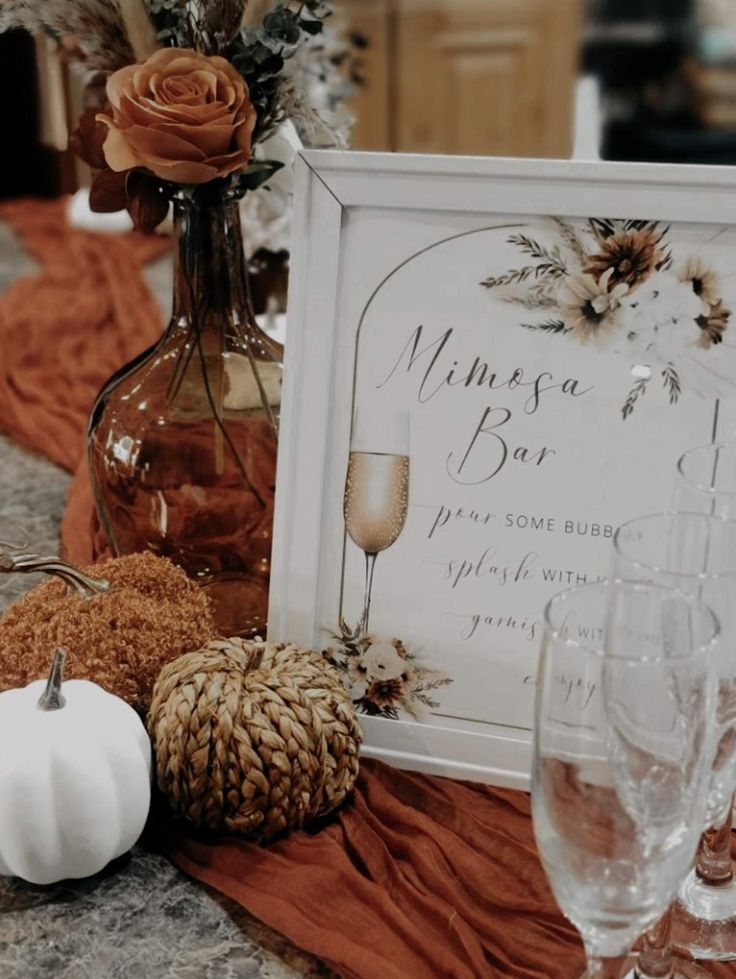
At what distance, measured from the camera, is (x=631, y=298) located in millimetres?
786

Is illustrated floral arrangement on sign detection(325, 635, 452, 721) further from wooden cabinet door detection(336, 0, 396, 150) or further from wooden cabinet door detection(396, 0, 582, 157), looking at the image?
wooden cabinet door detection(396, 0, 582, 157)

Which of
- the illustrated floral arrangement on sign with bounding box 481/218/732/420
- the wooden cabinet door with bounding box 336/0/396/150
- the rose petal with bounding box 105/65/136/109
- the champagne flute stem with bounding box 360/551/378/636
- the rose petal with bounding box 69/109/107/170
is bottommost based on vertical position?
the champagne flute stem with bounding box 360/551/378/636

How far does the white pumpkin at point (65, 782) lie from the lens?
2.30 feet

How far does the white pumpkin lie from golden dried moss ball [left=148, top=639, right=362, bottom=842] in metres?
0.03

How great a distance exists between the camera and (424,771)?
2.80ft

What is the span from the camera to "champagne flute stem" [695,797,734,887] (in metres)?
0.74

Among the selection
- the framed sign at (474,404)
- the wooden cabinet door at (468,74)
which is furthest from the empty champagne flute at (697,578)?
the wooden cabinet door at (468,74)

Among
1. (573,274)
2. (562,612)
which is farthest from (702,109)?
(562,612)

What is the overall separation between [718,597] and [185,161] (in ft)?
1.50

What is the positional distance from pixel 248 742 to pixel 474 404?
10.7 inches

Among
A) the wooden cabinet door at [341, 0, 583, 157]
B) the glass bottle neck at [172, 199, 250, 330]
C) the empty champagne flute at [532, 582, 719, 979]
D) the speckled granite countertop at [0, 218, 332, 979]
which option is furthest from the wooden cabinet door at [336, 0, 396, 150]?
the empty champagne flute at [532, 582, 719, 979]

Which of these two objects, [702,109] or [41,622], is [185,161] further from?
[702,109]

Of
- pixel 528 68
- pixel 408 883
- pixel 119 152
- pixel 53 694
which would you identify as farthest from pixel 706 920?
pixel 528 68

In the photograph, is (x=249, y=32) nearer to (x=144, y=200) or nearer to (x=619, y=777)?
(x=144, y=200)
